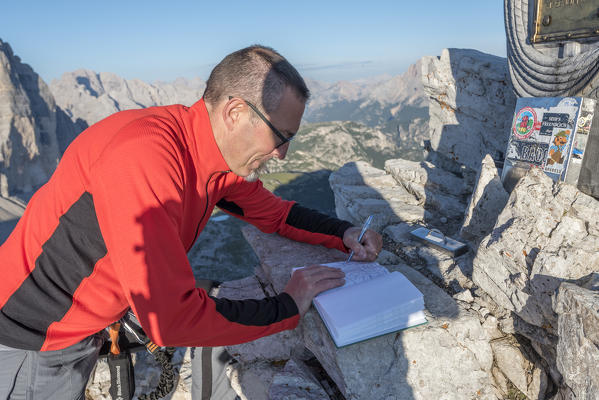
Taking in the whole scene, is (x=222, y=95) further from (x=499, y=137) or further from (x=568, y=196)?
(x=499, y=137)

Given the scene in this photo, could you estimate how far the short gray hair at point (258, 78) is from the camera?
9.68ft

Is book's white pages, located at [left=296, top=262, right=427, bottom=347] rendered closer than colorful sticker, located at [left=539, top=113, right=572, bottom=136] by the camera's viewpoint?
Yes

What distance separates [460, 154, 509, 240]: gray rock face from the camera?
19.5 feet

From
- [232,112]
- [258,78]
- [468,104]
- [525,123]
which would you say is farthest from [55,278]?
[468,104]

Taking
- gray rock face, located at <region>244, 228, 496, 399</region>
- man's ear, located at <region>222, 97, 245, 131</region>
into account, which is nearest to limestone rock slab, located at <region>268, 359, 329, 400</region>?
gray rock face, located at <region>244, 228, 496, 399</region>

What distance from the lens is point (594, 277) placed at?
348 centimetres

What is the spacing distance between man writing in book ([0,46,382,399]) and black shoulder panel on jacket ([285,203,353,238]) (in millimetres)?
1159

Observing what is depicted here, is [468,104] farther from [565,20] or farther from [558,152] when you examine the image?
[558,152]

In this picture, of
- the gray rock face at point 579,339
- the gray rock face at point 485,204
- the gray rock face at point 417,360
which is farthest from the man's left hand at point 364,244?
the gray rock face at point 485,204

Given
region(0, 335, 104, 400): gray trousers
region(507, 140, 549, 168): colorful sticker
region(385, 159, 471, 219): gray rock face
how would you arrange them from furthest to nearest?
region(385, 159, 471, 219): gray rock face
region(507, 140, 549, 168): colorful sticker
region(0, 335, 104, 400): gray trousers

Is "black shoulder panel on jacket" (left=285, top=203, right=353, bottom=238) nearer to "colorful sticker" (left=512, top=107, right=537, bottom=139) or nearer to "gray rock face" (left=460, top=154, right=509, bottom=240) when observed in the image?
"gray rock face" (left=460, top=154, right=509, bottom=240)

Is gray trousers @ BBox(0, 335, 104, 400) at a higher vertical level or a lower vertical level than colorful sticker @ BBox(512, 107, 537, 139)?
lower

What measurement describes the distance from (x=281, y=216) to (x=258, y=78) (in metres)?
2.41

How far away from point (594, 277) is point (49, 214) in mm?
5046
